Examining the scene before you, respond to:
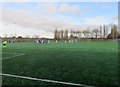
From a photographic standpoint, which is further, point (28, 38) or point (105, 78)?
point (28, 38)

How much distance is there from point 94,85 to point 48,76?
149 centimetres

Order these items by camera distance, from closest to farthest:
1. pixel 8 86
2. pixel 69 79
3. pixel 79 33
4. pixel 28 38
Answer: pixel 8 86 → pixel 69 79 → pixel 28 38 → pixel 79 33

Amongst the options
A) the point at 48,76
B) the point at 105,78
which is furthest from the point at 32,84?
the point at 105,78

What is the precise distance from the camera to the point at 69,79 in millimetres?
6039

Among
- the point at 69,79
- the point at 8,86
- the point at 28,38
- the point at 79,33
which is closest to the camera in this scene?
the point at 8,86

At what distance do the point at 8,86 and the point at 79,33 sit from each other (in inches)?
3868

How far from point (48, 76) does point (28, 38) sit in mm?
86702

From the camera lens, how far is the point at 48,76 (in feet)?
21.0

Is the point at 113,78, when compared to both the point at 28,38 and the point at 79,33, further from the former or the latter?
the point at 79,33

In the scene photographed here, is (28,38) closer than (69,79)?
No

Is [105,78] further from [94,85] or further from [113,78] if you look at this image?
[94,85]

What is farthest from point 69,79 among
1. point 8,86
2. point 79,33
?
point 79,33

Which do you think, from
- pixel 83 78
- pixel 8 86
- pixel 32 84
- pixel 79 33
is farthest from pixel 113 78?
pixel 79 33

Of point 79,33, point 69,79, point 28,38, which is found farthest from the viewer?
point 79,33
